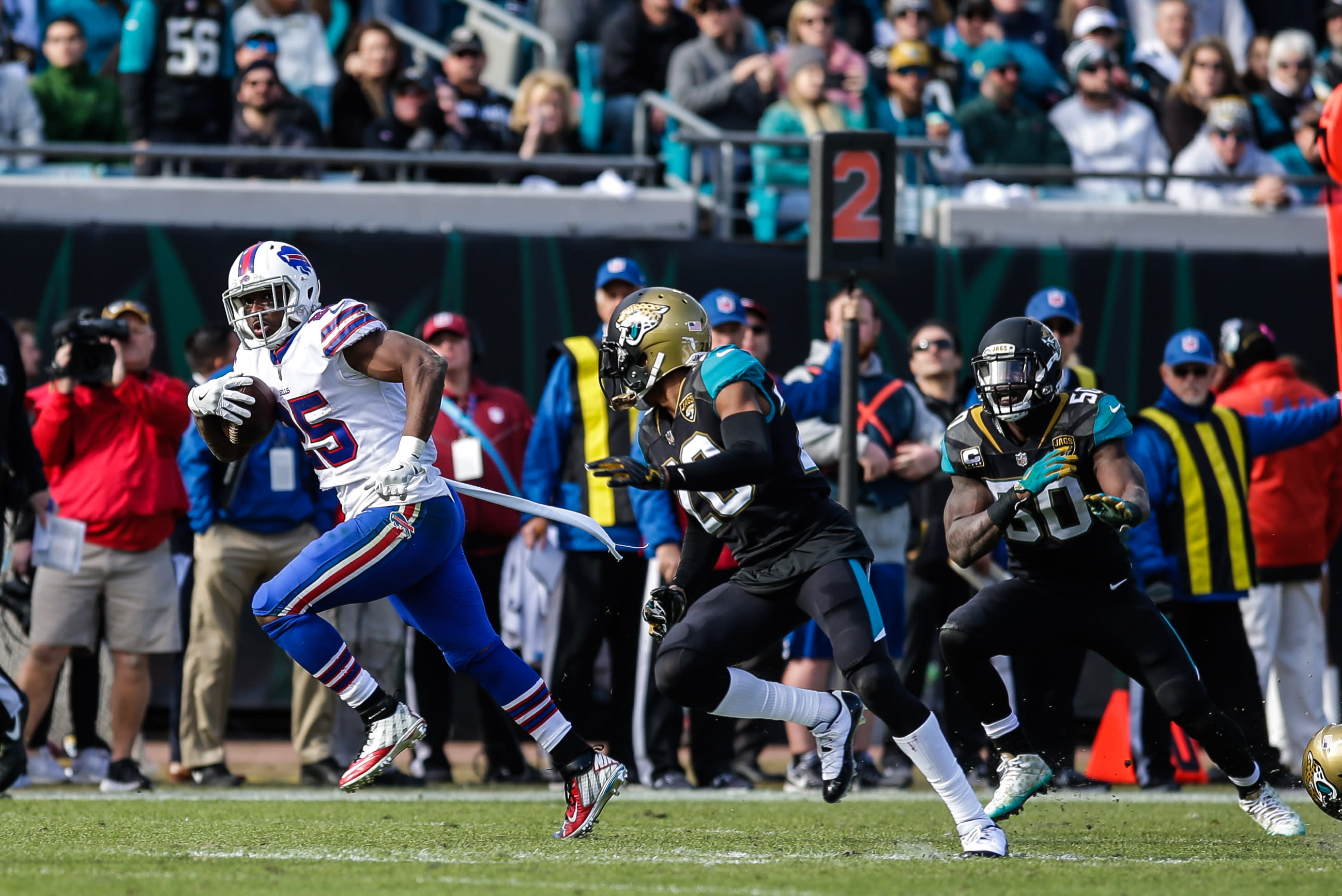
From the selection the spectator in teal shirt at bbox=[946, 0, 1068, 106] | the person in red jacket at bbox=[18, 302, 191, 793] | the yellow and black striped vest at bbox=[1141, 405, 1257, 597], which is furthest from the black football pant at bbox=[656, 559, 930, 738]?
the spectator in teal shirt at bbox=[946, 0, 1068, 106]

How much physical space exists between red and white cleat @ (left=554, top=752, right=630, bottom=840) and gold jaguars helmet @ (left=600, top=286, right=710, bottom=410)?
48.3 inches

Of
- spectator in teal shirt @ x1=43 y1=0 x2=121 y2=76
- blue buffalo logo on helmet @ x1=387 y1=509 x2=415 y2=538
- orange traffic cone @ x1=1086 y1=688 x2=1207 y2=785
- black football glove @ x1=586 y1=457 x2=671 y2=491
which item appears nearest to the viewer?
black football glove @ x1=586 y1=457 x2=671 y2=491

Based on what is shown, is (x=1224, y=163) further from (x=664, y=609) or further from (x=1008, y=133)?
(x=664, y=609)

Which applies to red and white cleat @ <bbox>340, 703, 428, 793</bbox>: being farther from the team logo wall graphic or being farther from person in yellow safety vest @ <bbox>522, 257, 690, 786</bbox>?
person in yellow safety vest @ <bbox>522, 257, 690, 786</bbox>

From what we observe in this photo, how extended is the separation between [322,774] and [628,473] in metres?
3.77

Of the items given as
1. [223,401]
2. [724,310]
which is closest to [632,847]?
[223,401]

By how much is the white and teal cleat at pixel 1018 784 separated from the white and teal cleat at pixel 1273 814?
690mm

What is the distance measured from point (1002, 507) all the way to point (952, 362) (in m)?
3.29

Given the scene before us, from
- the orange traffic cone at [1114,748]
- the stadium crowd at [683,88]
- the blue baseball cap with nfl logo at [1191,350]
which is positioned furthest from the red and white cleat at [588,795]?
the stadium crowd at [683,88]

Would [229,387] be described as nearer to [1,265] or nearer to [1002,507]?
[1002,507]

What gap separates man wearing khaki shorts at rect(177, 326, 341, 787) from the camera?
8508mm

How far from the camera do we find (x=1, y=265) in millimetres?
10133

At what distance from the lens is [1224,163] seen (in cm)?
1180

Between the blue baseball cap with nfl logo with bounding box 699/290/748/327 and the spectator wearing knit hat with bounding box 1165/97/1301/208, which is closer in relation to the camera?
the blue baseball cap with nfl logo with bounding box 699/290/748/327
